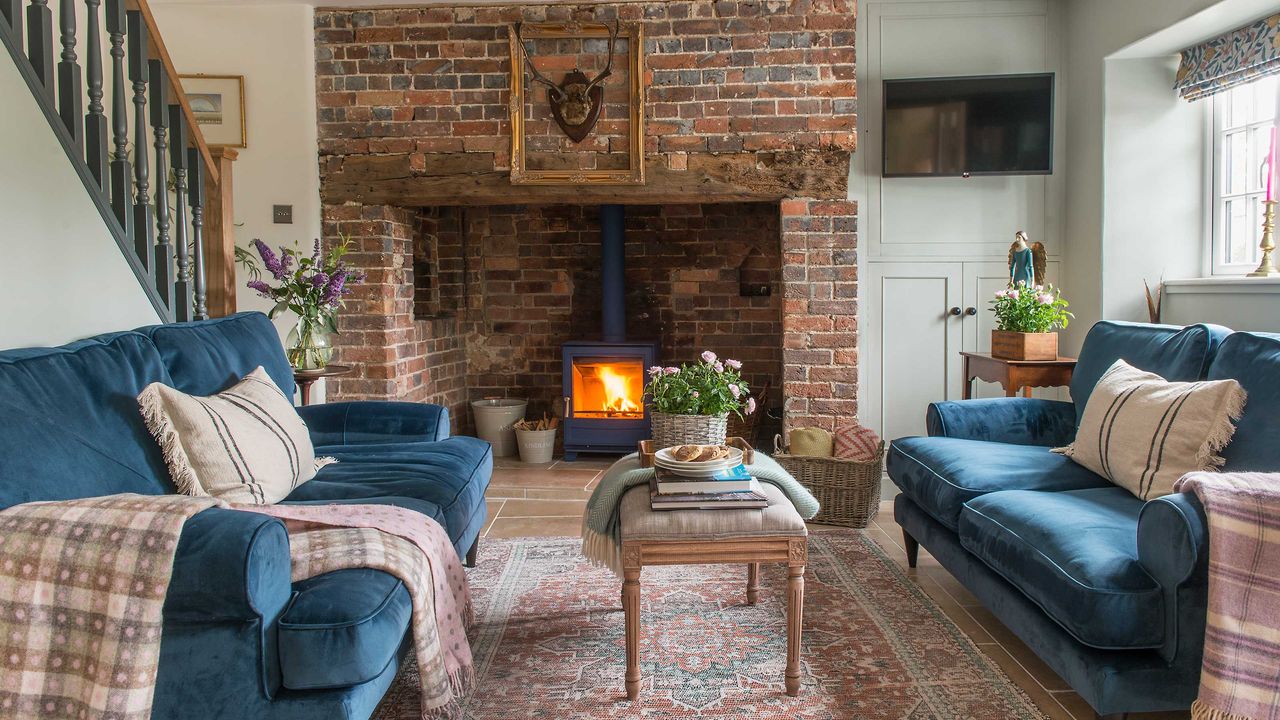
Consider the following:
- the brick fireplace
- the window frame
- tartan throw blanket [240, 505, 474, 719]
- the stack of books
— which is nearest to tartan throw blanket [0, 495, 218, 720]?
tartan throw blanket [240, 505, 474, 719]

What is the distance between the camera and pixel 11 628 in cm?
152

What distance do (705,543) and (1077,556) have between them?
836mm

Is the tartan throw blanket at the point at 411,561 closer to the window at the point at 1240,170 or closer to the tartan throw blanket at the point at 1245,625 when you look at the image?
the tartan throw blanket at the point at 1245,625

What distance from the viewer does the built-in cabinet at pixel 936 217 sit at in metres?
4.58

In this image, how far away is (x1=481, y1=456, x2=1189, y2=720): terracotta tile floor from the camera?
7.20 ft

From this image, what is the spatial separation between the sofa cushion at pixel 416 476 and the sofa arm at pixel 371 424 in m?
0.07

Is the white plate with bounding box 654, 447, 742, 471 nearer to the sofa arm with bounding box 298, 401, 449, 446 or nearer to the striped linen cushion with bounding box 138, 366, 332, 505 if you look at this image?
the striped linen cushion with bounding box 138, 366, 332, 505

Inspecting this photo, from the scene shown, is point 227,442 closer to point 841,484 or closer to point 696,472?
point 696,472

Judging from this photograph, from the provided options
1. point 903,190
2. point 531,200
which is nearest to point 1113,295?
point 903,190

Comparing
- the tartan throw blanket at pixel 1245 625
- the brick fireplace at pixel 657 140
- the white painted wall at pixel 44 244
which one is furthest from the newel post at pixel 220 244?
the tartan throw blanket at pixel 1245 625

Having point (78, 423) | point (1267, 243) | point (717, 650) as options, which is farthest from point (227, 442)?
point (1267, 243)

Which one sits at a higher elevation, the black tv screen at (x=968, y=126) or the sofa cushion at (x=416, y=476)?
the black tv screen at (x=968, y=126)

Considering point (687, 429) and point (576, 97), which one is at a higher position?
point (576, 97)

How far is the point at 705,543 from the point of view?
83.3 inches
